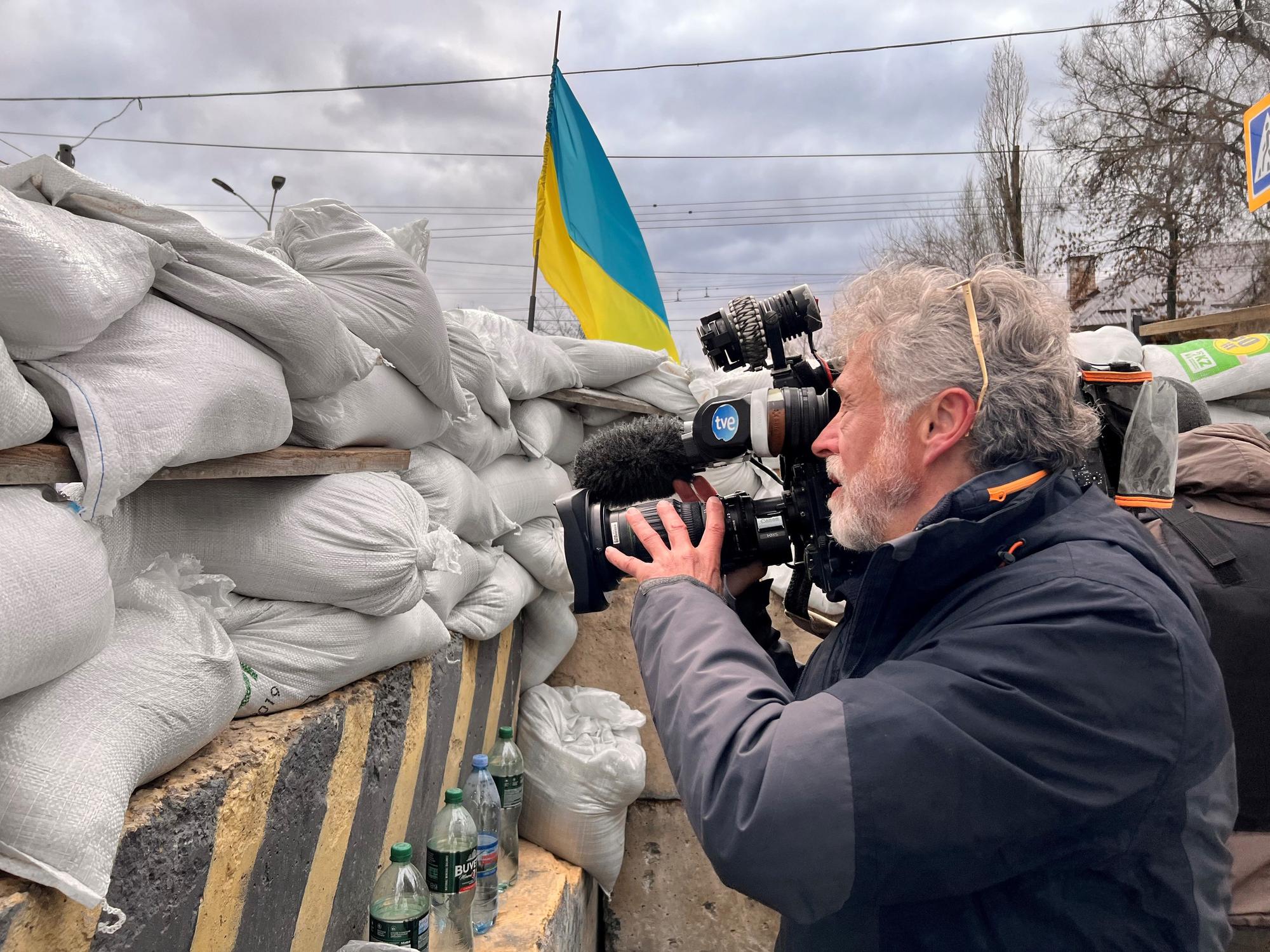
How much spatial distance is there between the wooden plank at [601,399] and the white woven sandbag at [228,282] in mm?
1867

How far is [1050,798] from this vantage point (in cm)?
95

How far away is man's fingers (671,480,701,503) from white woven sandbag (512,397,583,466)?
4.15 ft

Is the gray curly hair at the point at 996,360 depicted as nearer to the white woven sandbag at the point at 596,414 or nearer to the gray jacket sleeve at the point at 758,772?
the gray jacket sleeve at the point at 758,772

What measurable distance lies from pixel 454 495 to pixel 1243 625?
1836mm

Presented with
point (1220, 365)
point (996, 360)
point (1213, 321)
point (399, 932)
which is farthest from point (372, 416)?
point (1213, 321)

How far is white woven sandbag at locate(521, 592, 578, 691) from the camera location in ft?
10.9

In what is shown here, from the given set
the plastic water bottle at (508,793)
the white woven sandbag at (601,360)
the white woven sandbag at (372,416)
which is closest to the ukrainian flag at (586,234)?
the white woven sandbag at (601,360)

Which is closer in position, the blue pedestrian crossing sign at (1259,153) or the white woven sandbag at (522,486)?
the white woven sandbag at (522,486)

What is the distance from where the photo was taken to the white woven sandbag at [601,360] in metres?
3.66

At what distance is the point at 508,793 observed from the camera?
2.86 m

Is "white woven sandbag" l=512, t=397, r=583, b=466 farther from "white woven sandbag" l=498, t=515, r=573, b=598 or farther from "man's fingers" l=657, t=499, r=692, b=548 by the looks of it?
"man's fingers" l=657, t=499, r=692, b=548

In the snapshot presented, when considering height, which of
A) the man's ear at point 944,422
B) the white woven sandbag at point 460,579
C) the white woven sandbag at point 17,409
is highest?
the white woven sandbag at point 17,409

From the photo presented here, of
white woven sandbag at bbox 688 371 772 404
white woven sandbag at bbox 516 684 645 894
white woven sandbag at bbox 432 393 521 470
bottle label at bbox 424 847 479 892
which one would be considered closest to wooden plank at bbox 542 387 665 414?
white woven sandbag at bbox 688 371 772 404

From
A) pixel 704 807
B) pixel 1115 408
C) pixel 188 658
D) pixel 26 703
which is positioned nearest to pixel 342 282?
pixel 188 658
